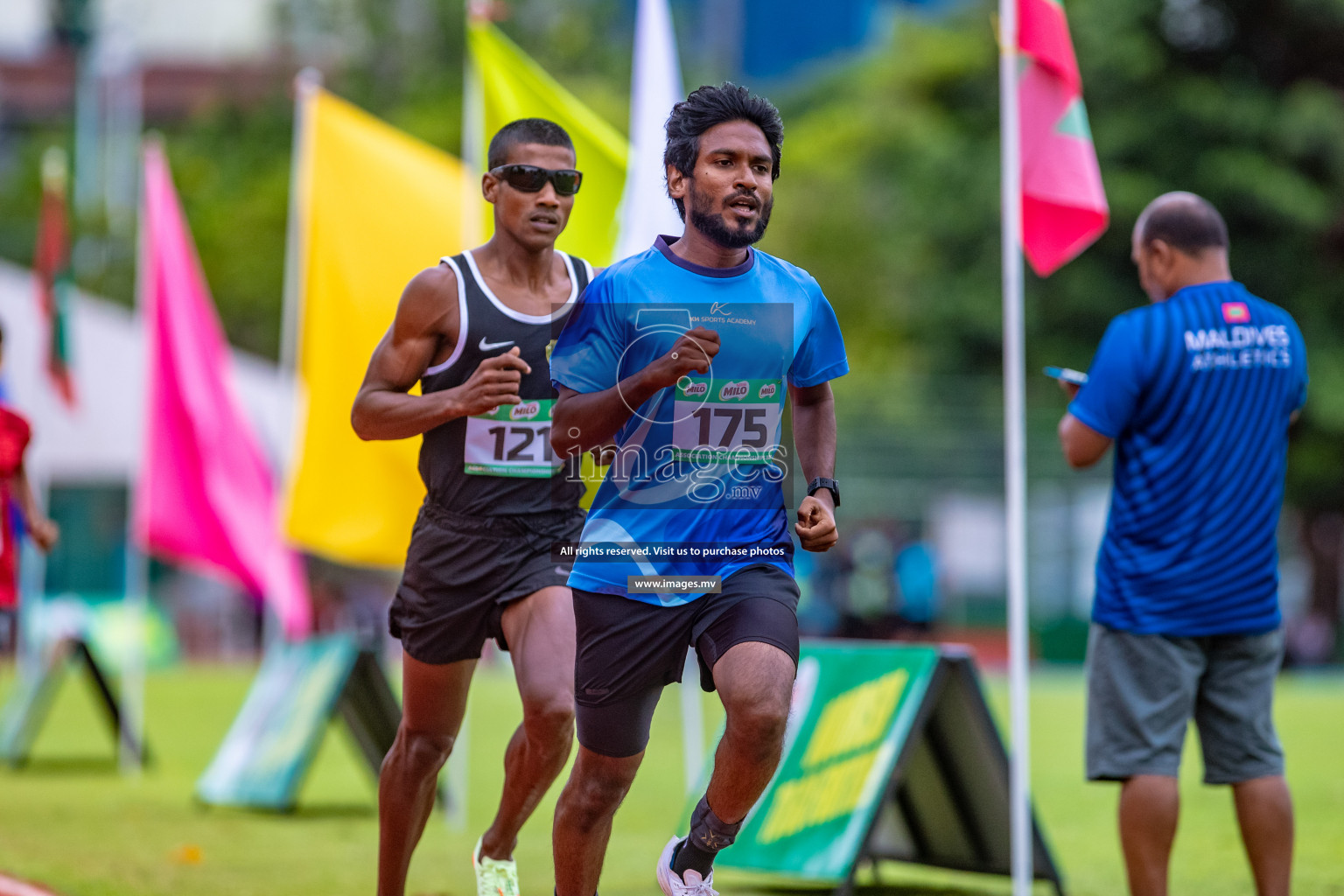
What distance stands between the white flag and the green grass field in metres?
2.88

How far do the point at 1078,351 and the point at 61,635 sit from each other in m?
22.2

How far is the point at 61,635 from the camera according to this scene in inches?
506

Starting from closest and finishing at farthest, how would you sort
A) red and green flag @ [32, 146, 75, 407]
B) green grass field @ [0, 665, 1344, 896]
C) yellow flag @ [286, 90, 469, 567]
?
green grass field @ [0, 665, 1344, 896]
yellow flag @ [286, 90, 469, 567]
red and green flag @ [32, 146, 75, 407]

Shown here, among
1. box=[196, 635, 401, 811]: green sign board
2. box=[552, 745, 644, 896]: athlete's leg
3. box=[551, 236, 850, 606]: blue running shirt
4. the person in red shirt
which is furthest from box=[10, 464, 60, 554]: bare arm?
box=[551, 236, 850, 606]: blue running shirt

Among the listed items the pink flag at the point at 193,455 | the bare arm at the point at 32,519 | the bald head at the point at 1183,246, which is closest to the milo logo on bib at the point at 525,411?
the bald head at the point at 1183,246

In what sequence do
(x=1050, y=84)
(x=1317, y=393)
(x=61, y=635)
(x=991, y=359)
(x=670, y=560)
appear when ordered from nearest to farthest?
(x=670, y=560) < (x=1050, y=84) < (x=61, y=635) < (x=1317, y=393) < (x=991, y=359)

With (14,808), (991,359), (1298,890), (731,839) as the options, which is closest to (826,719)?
(1298,890)

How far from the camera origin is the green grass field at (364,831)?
699cm

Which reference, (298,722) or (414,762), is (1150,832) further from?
(298,722)

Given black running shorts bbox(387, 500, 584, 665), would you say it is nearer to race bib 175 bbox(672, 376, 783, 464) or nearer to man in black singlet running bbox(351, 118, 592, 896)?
man in black singlet running bbox(351, 118, 592, 896)

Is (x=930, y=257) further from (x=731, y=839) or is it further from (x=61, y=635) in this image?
(x=731, y=839)

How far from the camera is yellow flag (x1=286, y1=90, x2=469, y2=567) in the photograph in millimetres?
9148

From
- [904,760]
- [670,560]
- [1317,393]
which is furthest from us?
[1317,393]

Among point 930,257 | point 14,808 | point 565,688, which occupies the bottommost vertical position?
point 14,808
